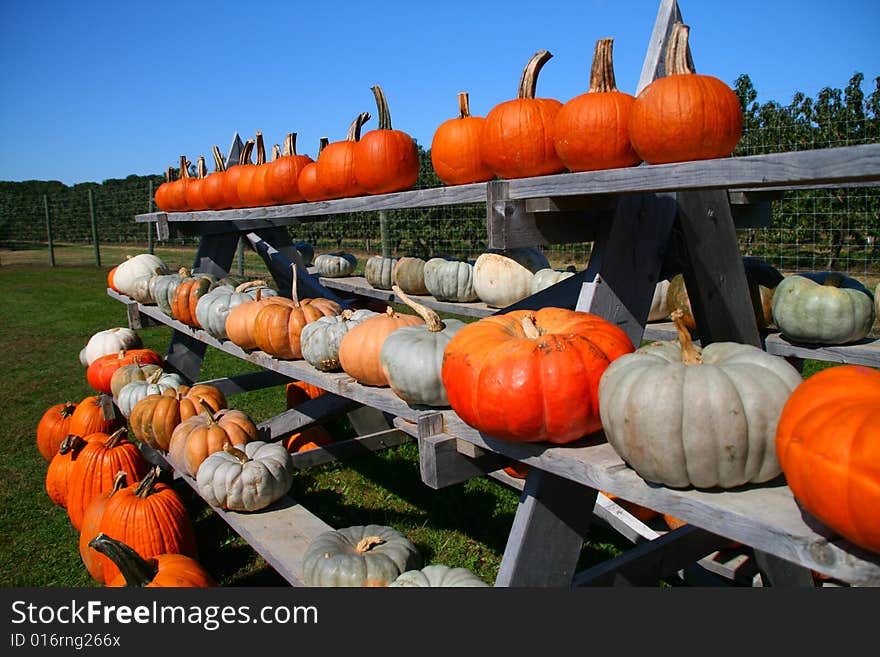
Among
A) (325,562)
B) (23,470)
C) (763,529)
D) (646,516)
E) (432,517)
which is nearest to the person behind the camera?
(763,529)

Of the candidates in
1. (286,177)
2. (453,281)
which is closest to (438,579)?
(286,177)

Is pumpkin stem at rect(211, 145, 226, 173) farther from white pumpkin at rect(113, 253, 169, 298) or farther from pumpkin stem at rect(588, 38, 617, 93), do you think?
pumpkin stem at rect(588, 38, 617, 93)

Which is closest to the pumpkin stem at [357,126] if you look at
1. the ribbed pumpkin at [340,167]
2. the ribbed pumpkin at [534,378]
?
the ribbed pumpkin at [340,167]

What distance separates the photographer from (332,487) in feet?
15.5

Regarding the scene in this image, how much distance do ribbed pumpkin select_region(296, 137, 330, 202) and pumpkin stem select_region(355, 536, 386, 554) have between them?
1911mm

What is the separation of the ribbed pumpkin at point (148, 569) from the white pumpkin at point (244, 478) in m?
0.33

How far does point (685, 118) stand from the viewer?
188cm

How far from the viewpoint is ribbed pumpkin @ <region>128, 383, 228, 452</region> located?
401cm

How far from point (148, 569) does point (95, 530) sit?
3.15ft

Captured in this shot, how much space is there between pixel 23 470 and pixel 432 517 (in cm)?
321

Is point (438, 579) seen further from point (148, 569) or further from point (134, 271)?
point (134, 271)

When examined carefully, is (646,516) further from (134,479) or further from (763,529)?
(134,479)

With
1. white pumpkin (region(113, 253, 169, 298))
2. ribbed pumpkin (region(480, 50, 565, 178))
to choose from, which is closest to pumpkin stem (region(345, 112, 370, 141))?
ribbed pumpkin (region(480, 50, 565, 178))

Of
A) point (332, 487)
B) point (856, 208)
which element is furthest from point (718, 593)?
point (856, 208)
